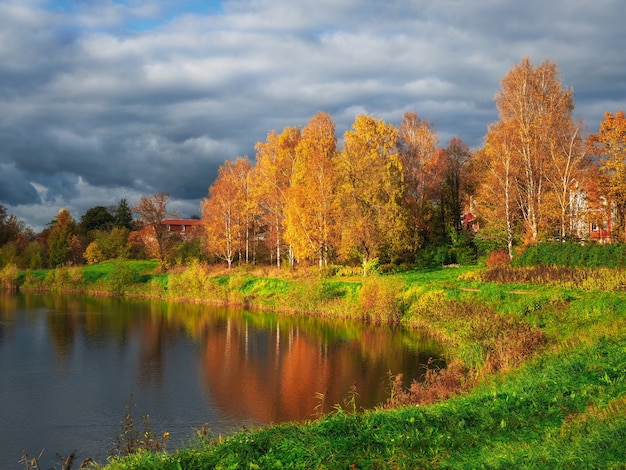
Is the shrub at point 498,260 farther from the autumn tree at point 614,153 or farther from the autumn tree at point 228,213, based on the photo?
the autumn tree at point 228,213

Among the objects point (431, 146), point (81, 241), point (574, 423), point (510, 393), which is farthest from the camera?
point (81, 241)

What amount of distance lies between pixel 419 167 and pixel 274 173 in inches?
546

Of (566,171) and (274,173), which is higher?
(274,173)

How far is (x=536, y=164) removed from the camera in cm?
4338

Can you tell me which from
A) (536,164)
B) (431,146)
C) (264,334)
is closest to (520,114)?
(536,164)

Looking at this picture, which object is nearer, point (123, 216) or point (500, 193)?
point (500, 193)

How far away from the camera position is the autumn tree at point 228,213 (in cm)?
5753

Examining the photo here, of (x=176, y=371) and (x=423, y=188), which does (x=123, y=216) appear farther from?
(x=176, y=371)

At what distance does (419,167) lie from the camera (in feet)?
183

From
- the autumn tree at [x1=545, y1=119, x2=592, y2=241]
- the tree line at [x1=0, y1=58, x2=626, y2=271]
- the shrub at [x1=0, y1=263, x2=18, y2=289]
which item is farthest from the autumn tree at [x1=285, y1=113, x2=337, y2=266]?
the shrub at [x1=0, y1=263, x2=18, y2=289]

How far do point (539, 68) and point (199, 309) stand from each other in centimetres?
3200

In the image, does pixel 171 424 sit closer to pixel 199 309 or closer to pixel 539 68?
pixel 199 309

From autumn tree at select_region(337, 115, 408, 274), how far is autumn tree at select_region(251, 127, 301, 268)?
7972 mm

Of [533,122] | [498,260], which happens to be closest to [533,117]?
[533,122]
